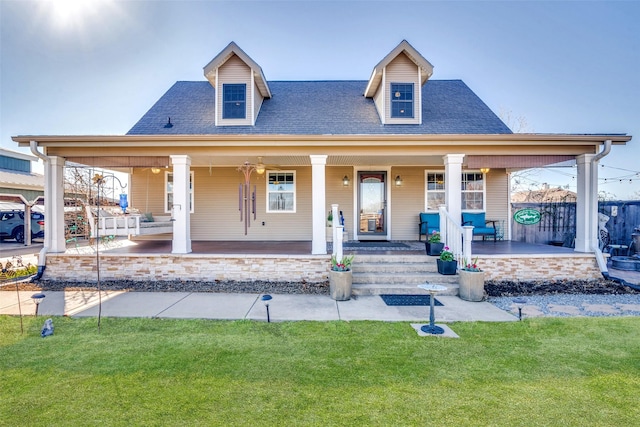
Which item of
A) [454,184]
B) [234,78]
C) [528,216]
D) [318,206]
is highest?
[234,78]

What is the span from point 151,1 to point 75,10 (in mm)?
2117

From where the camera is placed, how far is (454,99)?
34.1ft

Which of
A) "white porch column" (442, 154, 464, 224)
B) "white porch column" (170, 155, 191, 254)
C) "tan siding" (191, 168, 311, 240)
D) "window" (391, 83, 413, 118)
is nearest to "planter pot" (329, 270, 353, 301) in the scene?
"white porch column" (442, 154, 464, 224)

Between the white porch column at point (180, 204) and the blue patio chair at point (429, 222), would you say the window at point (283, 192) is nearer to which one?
the white porch column at point (180, 204)

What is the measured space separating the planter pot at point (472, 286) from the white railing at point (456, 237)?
1.98 feet

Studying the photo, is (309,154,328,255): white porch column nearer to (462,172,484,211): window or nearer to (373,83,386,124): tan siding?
(373,83,386,124): tan siding

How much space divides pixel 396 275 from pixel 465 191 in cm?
537

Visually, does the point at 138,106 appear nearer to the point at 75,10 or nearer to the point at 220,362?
the point at 75,10

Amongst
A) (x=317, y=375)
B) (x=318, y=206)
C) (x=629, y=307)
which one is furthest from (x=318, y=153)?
(x=629, y=307)

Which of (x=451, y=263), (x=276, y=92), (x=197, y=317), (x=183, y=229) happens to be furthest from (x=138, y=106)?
(x=451, y=263)

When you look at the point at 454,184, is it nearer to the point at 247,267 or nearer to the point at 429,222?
the point at 429,222

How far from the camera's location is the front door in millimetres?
9914

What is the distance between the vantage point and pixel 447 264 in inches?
246

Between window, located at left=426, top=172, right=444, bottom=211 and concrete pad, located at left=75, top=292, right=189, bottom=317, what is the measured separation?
7.66 m
